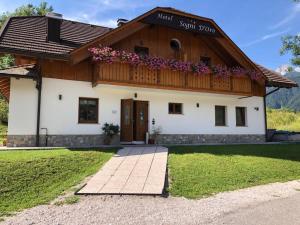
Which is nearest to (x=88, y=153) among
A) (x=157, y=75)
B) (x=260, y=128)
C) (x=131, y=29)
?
(x=157, y=75)

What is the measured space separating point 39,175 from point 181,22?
10.7m

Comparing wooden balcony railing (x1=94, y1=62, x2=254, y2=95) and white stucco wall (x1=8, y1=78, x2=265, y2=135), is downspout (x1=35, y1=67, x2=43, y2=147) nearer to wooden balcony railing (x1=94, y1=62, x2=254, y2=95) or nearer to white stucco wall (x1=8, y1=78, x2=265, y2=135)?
white stucco wall (x1=8, y1=78, x2=265, y2=135)

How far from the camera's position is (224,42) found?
16.6m

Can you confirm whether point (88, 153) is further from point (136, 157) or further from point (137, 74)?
point (137, 74)

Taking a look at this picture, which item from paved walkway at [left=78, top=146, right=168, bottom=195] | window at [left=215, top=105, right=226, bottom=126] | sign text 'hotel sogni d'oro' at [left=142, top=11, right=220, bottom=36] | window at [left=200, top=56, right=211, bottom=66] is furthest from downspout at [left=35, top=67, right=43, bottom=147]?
window at [left=215, top=105, right=226, bottom=126]

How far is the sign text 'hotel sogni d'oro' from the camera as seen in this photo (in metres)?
14.7

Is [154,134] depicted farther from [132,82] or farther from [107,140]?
[132,82]

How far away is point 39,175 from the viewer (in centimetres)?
786

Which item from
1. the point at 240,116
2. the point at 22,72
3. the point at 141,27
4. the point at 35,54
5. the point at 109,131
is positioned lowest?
the point at 109,131

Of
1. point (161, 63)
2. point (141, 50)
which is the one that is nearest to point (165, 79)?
point (161, 63)

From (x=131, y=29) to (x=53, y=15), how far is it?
3.99 metres

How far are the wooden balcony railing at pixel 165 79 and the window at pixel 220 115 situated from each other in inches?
66.6

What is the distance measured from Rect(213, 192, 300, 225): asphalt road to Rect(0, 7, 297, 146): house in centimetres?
879

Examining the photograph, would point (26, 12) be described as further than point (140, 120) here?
Yes
